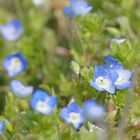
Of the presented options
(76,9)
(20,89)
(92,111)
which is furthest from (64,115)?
(76,9)

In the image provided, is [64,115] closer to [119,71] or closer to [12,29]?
[119,71]

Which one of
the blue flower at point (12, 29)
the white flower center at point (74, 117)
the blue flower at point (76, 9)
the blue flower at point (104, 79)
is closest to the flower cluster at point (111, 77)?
the blue flower at point (104, 79)

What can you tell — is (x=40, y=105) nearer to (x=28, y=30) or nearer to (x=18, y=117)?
(x=18, y=117)

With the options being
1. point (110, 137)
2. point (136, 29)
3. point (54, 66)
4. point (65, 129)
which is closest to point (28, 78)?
point (54, 66)

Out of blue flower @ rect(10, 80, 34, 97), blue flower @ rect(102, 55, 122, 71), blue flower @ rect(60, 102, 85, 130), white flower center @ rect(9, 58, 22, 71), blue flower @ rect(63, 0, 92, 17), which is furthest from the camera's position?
white flower center @ rect(9, 58, 22, 71)

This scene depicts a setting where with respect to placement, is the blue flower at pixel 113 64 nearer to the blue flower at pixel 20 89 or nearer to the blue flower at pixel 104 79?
the blue flower at pixel 104 79

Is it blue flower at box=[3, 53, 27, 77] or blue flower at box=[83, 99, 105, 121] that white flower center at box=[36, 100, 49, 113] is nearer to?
blue flower at box=[83, 99, 105, 121]

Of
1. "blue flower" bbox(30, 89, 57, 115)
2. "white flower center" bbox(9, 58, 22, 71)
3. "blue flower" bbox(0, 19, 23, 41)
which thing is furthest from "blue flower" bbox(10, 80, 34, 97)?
"blue flower" bbox(0, 19, 23, 41)
